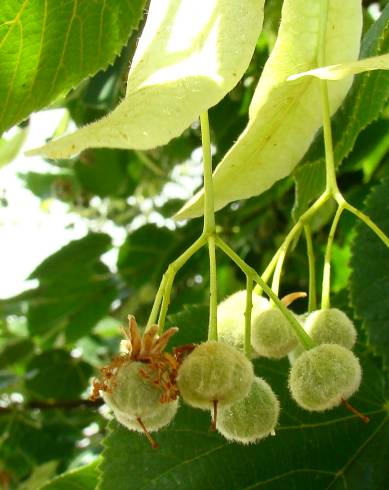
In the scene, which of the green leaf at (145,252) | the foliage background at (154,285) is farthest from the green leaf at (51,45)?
the green leaf at (145,252)

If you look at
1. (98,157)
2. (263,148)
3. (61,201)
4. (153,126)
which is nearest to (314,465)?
(263,148)

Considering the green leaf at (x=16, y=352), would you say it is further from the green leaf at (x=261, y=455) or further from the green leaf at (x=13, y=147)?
the green leaf at (x=261, y=455)

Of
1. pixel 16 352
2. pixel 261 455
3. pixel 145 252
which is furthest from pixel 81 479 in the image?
pixel 16 352

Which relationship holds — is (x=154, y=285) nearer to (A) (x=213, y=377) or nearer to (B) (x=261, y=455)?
(B) (x=261, y=455)

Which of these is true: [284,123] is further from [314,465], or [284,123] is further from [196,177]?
[196,177]

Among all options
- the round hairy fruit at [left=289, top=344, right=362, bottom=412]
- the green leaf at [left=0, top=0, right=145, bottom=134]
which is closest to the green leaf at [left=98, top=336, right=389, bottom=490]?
the round hairy fruit at [left=289, top=344, right=362, bottom=412]
